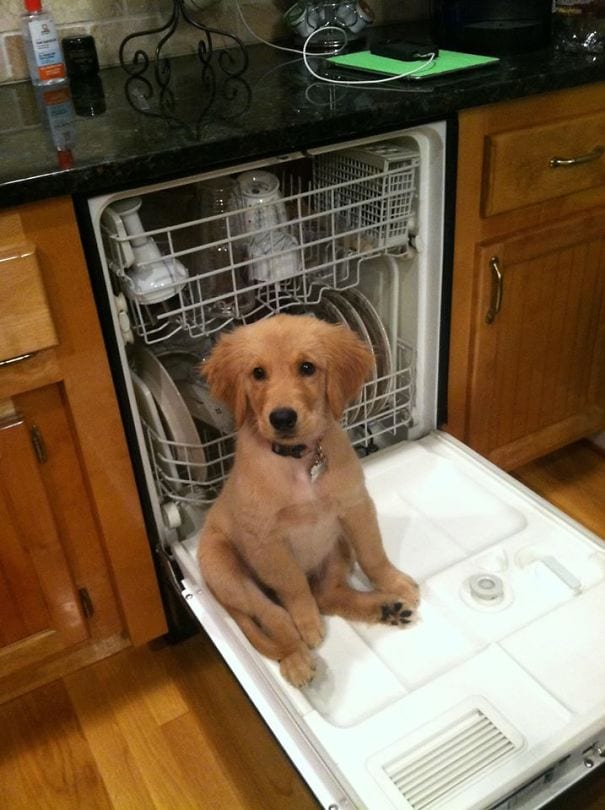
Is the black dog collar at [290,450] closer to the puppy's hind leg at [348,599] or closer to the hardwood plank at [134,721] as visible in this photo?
the puppy's hind leg at [348,599]

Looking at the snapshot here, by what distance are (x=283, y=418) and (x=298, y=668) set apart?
340 millimetres

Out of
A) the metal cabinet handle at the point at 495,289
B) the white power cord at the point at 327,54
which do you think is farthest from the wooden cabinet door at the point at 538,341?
the white power cord at the point at 327,54

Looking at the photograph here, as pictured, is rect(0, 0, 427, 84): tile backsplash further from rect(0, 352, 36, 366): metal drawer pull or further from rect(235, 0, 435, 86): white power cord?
rect(0, 352, 36, 366): metal drawer pull

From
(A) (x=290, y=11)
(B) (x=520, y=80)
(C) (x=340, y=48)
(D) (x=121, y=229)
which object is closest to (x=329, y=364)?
(D) (x=121, y=229)

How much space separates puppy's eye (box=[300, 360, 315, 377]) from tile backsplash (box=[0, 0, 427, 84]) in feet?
3.16

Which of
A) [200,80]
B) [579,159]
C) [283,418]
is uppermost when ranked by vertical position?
[200,80]

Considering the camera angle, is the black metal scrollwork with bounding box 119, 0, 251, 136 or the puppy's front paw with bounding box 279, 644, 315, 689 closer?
the puppy's front paw with bounding box 279, 644, 315, 689

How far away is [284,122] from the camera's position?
1060 millimetres

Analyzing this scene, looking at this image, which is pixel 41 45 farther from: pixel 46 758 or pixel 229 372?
pixel 46 758

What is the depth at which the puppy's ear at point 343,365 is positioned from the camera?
3.36ft

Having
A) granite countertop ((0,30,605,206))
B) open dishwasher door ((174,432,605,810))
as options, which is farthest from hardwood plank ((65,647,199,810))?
granite countertop ((0,30,605,206))

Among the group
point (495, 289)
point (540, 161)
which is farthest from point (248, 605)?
point (540, 161)

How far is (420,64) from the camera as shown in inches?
50.4

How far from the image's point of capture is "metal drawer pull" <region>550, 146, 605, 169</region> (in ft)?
4.32
